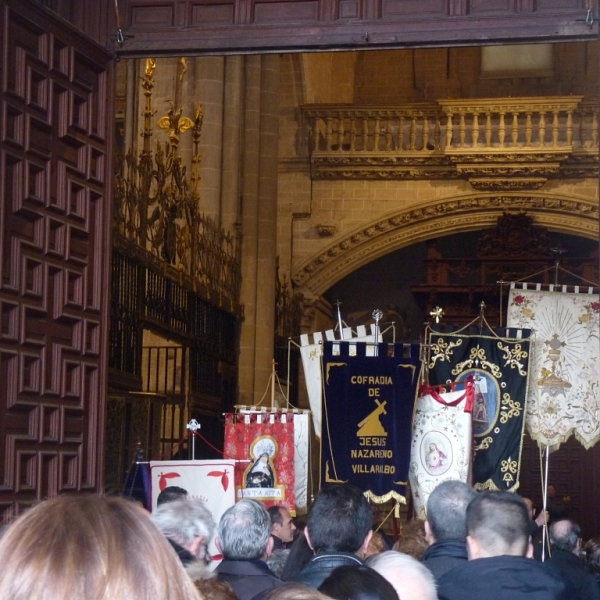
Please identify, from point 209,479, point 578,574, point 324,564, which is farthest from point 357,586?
point 209,479

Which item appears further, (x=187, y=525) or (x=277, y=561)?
(x=277, y=561)

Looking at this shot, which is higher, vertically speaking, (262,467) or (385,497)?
(262,467)

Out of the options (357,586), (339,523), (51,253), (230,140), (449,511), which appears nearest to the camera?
(357,586)

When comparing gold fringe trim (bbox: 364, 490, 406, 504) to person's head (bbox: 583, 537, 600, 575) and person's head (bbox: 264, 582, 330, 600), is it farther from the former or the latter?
person's head (bbox: 264, 582, 330, 600)

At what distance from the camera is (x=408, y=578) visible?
2578mm

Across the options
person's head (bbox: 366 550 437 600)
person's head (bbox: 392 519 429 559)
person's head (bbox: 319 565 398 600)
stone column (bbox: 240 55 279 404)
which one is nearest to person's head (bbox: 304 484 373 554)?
person's head (bbox: 366 550 437 600)

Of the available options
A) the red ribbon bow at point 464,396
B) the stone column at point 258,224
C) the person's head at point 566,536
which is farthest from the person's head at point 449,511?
the stone column at point 258,224

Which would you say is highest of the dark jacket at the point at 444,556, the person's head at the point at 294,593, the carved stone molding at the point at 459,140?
the carved stone molding at the point at 459,140

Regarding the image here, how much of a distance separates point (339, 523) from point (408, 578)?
0.72 meters

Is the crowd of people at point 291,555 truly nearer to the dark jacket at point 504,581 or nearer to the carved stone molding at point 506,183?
Result: the dark jacket at point 504,581

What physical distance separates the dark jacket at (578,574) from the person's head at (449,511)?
25.6 inches

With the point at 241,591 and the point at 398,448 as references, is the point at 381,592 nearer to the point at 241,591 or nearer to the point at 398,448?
the point at 241,591

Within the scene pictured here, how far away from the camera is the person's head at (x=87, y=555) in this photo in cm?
109

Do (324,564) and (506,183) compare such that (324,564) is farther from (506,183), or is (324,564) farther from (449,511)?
(506,183)
